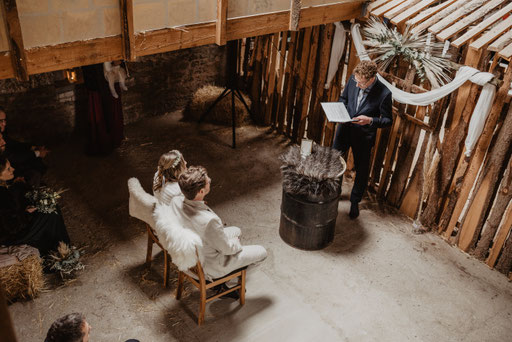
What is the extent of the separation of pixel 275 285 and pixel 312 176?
1269mm

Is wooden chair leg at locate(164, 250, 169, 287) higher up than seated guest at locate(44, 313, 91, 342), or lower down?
lower down

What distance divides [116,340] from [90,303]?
591 mm

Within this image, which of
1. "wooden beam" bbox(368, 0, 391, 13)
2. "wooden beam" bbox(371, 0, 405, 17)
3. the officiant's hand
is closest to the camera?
the officiant's hand

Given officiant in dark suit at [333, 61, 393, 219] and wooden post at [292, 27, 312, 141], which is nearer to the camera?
officiant in dark suit at [333, 61, 393, 219]

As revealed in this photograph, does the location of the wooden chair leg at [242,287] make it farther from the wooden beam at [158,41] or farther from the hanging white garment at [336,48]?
the hanging white garment at [336,48]

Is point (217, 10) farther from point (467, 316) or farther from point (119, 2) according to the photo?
point (467, 316)

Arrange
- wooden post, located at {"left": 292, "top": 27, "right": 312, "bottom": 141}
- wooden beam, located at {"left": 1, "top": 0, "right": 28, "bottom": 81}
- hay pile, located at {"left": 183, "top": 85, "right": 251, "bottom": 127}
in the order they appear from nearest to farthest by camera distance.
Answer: wooden beam, located at {"left": 1, "top": 0, "right": 28, "bottom": 81}
wooden post, located at {"left": 292, "top": 27, "right": 312, "bottom": 141}
hay pile, located at {"left": 183, "top": 85, "right": 251, "bottom": 127}

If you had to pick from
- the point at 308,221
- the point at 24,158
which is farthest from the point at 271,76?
the point at 24,158

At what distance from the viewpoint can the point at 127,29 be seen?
414 centimetres

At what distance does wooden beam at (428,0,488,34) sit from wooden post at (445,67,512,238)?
936mm

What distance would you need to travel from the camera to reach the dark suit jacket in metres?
5.55

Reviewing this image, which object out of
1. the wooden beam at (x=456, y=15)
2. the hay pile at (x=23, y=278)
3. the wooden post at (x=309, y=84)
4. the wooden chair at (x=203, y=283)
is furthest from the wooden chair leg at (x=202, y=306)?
the wooden post at (x=309, y=84)

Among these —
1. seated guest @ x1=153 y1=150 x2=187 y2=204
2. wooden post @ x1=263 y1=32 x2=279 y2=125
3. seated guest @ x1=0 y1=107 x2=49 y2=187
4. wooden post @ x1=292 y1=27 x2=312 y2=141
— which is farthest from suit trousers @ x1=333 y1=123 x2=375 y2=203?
seated guest @ x1=0 y1=107 x2=49 y2=187

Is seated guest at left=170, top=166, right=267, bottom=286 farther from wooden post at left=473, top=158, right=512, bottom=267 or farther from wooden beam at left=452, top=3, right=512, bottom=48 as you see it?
wooden beam at left=452, top=3, right=512, bottom=48
